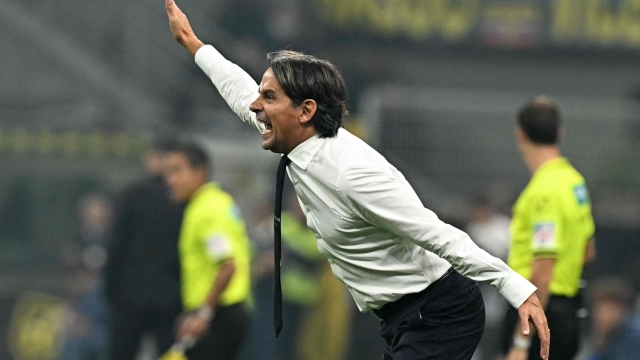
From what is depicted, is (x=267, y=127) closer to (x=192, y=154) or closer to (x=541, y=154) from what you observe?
(x=541, y=154)

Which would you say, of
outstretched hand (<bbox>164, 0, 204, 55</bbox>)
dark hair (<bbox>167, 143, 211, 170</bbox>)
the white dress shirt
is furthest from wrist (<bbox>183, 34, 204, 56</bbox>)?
dark hair (<bbox>167, 143, 211, 170</bbox>)

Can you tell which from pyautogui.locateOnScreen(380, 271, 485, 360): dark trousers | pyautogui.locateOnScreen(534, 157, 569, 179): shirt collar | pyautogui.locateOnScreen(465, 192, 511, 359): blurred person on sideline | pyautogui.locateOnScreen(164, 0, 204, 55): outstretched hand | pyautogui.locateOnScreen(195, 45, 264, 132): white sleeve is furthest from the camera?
pyautogui.locateOnScreen(465, 192, 511, 359): blurred person on sideline

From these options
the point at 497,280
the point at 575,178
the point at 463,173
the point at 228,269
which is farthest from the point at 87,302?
the point at 497,280

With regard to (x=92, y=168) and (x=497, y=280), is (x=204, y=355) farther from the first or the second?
(x=92, y=168)

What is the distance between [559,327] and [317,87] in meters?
2.30

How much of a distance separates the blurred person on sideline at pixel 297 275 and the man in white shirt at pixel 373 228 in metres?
6.71

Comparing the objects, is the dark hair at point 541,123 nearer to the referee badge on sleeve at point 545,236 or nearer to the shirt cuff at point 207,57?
the referee badge on sleeve at point 545,236

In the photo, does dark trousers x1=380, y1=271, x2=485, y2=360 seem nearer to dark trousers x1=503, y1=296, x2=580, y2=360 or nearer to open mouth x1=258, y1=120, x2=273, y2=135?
open mouth x1=258, y1=120, x2=273, y2=135

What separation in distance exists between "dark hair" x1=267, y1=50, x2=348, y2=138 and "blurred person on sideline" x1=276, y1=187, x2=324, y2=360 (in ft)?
22.3

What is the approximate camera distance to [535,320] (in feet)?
13.2

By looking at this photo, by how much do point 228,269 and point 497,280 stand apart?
342 centimetres

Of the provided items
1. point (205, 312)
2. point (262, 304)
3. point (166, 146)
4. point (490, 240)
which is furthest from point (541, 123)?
point (262, 304)

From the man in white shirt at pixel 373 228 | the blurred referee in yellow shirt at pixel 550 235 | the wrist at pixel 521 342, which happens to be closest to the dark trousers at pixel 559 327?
the blurred referee in yellow shirt at pixel 550 235

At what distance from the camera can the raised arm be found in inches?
196
